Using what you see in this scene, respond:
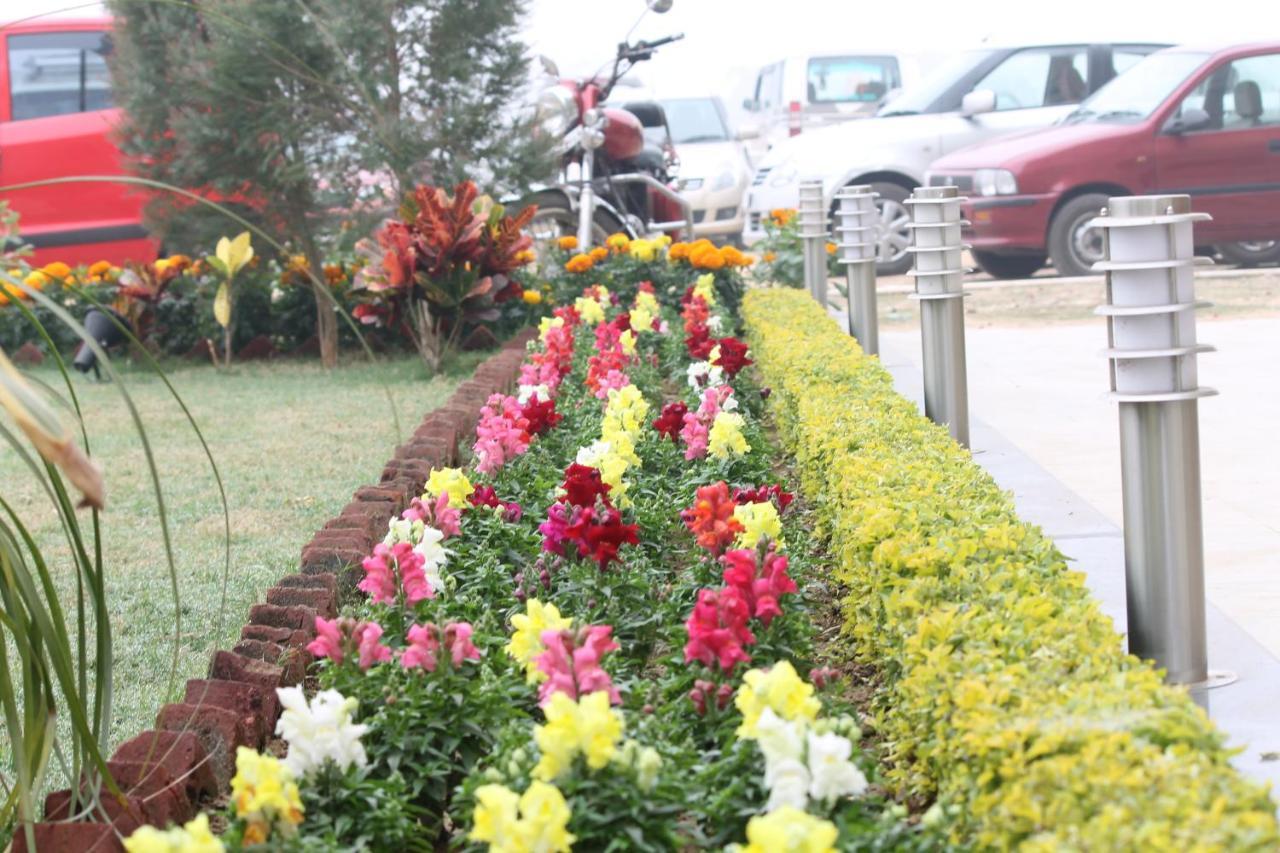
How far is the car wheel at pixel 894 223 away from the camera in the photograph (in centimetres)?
1280

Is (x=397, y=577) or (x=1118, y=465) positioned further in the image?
(x=1118, y=465)

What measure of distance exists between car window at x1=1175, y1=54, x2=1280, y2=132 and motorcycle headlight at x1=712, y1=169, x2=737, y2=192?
222 inches

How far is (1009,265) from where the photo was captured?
12914 mm

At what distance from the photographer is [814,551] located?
4090 mm

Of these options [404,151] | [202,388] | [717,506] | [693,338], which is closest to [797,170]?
[404,151]

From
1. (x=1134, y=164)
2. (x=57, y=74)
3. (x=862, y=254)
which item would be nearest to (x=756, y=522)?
(x=862, y=254)

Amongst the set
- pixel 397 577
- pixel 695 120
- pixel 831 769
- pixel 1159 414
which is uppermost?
pixel 695 120

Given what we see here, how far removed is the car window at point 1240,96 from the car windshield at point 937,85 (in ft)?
7.67

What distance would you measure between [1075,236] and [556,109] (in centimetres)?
422

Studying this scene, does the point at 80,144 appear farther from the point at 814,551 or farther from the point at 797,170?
the point at 814,551

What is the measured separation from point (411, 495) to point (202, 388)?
185 inches

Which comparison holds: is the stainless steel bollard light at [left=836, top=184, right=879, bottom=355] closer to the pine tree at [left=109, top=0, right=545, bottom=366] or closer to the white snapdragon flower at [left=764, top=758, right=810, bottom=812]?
the pine tree at [left=109, top=0, right=545, bottom=366]

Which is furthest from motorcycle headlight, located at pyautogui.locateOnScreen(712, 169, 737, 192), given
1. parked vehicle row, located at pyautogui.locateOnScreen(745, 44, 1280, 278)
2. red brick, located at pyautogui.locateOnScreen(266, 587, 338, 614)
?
red brick, located at pyautogui.locateOnScreen(266, 587, 338, 614)

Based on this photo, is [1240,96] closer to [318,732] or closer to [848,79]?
[848,79]
